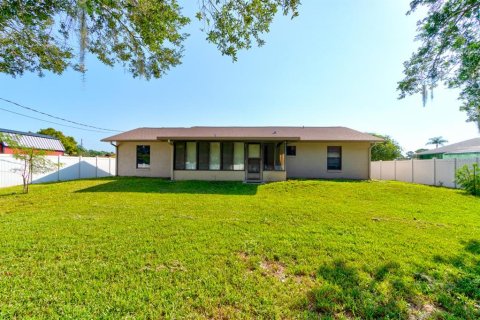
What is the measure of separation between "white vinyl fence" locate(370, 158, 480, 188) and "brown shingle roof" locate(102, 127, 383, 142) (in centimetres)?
376

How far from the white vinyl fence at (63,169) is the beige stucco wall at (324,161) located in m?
13.3

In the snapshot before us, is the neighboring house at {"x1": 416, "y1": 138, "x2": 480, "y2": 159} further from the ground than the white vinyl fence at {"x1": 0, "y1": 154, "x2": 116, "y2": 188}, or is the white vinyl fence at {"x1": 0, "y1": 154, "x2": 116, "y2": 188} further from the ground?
the neighboring house at {"x1": 416, "y1": 138, "x2": 480, "y2": 159}

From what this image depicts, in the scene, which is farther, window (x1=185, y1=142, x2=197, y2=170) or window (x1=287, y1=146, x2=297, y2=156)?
window (x1=287, y1=146, x2=297, y2=156)

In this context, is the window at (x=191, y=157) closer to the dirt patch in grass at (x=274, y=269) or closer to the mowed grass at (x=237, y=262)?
the mowed grass at (x=237, y=262)

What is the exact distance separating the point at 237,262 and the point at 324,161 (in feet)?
39.0

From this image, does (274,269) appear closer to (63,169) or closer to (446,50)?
(446,50)

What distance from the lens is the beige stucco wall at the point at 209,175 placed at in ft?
40.3

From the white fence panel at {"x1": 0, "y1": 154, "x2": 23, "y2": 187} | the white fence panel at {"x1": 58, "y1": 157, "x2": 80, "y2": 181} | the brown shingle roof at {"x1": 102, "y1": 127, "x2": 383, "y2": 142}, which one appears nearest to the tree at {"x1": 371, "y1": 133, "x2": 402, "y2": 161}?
the brown shingle roof at {"x1": 102, "y1": 127, "x2": 383, "y2": 142}

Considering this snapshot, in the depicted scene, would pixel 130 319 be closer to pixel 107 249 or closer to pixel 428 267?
pixel 107 249

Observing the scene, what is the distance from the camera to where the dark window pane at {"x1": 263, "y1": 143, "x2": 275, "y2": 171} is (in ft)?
42.2

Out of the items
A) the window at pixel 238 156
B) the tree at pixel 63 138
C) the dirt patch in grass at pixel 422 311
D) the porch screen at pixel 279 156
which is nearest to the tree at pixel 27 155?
the window at pixel 238 156

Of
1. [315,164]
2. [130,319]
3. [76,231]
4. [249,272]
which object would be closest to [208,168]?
[315,164]

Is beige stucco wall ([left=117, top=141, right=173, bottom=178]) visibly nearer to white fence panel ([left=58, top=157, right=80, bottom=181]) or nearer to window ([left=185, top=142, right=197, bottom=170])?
window ([left=185, top=142, right=197, bottom=170])

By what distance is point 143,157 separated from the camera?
48.4 ft
